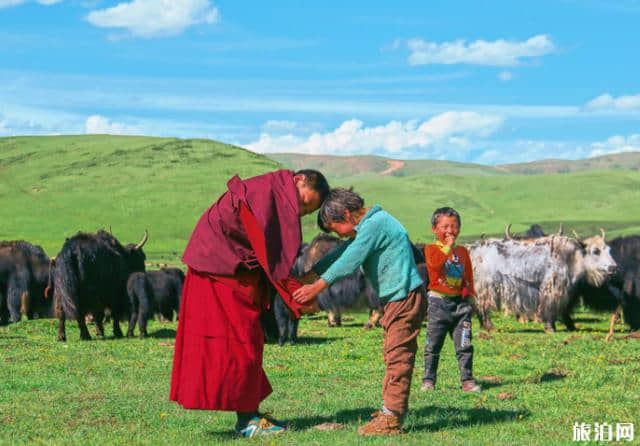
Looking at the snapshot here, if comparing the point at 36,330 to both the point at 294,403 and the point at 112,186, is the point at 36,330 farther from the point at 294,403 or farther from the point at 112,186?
the point at 112,186

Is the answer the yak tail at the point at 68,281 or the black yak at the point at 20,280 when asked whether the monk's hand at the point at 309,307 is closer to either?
the yak tail at the point at 68,281

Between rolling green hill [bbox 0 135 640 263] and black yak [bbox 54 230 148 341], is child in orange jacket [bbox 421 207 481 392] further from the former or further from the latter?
rolling green hill [bbox 0 135 640 263]

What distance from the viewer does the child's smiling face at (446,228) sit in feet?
26.9

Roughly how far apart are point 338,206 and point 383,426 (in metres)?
1.51

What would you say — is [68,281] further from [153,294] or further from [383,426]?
[383,426]

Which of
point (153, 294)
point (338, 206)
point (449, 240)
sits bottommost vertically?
point (153, 294)

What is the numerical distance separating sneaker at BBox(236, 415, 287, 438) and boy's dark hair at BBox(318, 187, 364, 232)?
1427 millimetres

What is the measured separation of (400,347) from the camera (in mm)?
6293

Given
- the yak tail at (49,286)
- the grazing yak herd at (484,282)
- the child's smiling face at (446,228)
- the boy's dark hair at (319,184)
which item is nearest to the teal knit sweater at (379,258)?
the boy's dark hair at (319,184)

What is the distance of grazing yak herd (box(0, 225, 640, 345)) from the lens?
1460 cm

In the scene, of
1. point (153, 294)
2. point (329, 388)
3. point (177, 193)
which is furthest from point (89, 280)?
point (177, 193)

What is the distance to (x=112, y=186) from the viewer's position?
101 meters

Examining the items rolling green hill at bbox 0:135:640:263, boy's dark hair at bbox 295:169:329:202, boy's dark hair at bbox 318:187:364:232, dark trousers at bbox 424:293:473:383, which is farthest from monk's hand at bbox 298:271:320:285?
rolling green hill at bbox 0:135:640:263

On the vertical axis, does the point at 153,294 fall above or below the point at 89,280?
below
